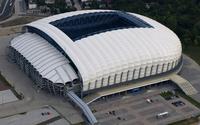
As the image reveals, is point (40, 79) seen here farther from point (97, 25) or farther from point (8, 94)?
point (97, 25)

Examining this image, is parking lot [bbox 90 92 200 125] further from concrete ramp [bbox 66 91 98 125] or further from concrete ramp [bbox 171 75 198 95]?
concrete ramp [bbox 171 75 198 95]

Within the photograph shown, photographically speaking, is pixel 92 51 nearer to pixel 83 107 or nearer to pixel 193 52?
pixel 83 107

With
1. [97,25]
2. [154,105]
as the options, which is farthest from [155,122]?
[97,25]

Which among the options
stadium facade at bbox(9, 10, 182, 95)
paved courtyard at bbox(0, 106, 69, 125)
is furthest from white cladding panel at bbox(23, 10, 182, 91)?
paved courtyard at bbox(0, 106, 69, 125)

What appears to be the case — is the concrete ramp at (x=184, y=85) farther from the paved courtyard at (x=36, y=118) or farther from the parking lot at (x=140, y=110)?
the paved courtyard at (x=36, y=118)

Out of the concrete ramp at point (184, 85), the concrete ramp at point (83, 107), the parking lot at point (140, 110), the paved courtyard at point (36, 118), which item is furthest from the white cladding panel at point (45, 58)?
the concrete ramp at point (184, 85)
